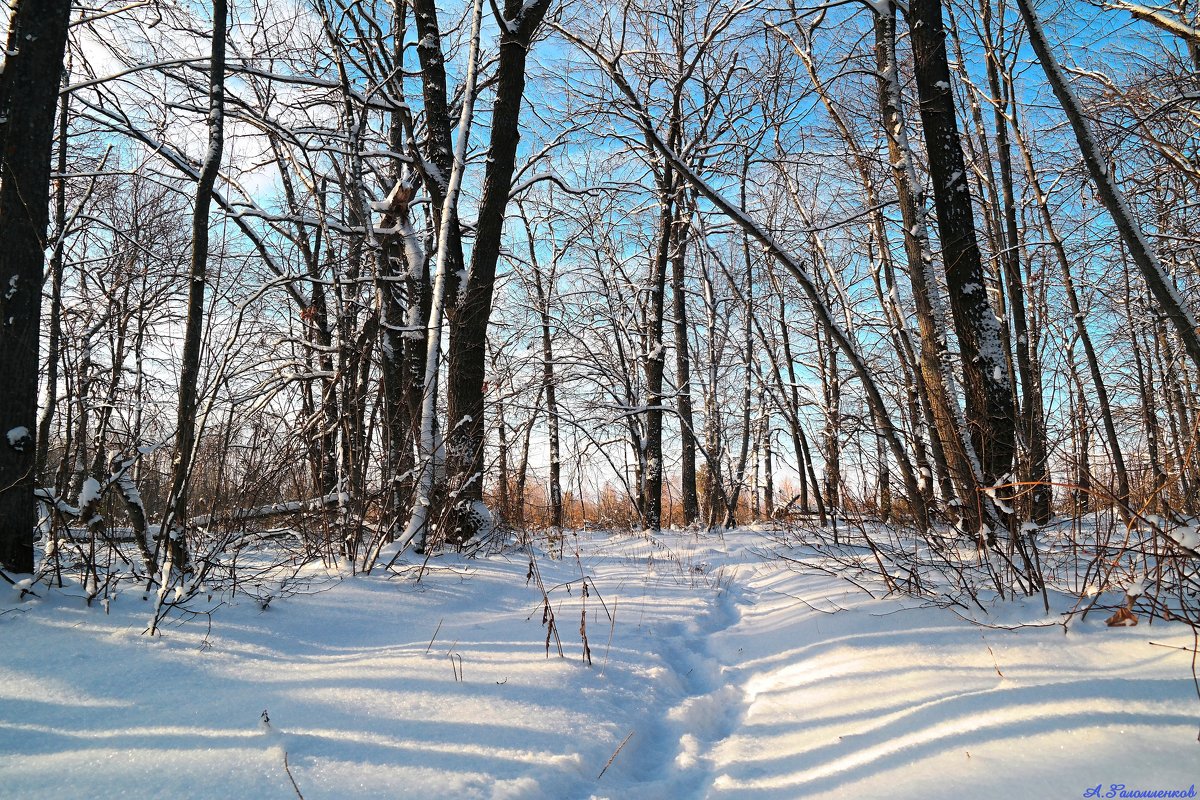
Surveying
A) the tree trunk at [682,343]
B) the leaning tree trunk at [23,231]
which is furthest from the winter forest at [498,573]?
Result: the tree trunk at [682,343]

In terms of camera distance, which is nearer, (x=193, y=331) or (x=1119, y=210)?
(x=1119, y=210)

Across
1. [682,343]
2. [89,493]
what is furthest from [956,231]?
[682,343]

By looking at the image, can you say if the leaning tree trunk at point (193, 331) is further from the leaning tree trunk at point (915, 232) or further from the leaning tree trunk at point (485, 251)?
the leaning tree trunk at point (915, 232)

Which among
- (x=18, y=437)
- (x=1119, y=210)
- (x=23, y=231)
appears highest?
(x=23, y=231)

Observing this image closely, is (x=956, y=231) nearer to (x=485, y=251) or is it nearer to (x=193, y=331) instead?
(x=485, y=251)

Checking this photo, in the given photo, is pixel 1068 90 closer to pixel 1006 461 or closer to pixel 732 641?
pixel 1006 461

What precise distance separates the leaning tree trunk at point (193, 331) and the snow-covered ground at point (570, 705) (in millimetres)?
372

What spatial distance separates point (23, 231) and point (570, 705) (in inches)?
143

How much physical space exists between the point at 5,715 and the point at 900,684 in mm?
2917

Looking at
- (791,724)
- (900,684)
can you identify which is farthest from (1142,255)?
(791,724)

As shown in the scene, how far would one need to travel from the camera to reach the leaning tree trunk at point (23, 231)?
9.20 ft

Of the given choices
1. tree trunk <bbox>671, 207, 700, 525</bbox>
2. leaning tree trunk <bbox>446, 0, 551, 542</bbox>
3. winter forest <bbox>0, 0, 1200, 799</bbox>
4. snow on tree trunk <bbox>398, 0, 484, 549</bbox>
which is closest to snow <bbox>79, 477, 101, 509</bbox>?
winter forest <bbox>0, 0, 1200, 799</bbox>

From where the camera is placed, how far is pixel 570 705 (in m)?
2.15

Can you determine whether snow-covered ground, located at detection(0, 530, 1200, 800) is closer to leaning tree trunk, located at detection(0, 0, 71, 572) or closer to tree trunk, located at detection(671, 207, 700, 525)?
leaning tree trunk, located at detection(0, 0, 71, 572)
